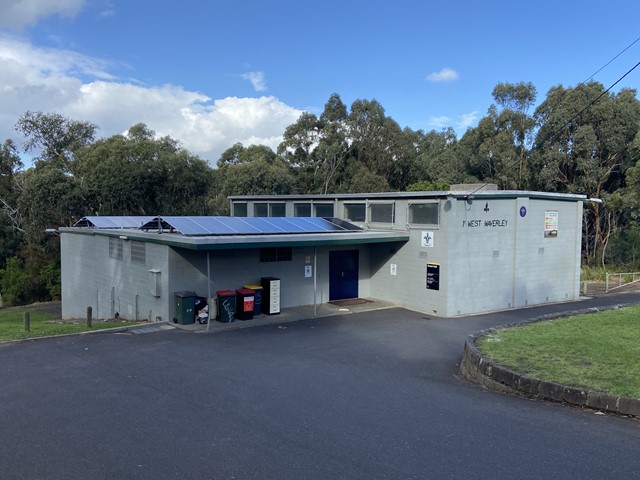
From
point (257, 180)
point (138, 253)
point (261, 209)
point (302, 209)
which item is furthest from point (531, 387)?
point (257, 180)

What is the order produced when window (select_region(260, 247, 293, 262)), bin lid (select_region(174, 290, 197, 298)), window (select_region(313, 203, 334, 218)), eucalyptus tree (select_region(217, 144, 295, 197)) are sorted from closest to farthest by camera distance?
bin lid (select_region(174, 290, 197, 298))
window (select_region(260, 247, 293, 262))
window (select_region(313, 203, 334, 218))
eucalyptus tree (select_region(217, 144, 295, 197))

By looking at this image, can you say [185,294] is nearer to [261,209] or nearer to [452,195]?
[452,195]

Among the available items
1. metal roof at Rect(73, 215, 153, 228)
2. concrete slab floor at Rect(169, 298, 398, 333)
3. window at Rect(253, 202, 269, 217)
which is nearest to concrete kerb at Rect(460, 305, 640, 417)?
concrete slab floor at Rect(169, 298, 398, 333)

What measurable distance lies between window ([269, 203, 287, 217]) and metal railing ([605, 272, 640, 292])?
17.0m

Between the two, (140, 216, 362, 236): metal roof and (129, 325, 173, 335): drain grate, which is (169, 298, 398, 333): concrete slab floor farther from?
(140, 216, 362, 236): metal roof

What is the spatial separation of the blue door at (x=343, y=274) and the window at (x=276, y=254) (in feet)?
6.68

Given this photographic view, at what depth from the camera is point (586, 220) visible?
39.4 meters

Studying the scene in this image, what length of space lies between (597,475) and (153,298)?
44.8ft

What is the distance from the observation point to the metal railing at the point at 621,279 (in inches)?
1110

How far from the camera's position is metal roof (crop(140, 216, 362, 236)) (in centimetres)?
1682

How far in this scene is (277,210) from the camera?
86.8 ft

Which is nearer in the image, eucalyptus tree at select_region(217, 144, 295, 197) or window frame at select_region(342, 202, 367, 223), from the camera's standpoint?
window frame at select_region(342, 202, 367, 223)

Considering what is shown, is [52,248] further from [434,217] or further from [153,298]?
[434,217]

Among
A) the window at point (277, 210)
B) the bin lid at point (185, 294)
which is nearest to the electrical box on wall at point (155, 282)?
the bin lid at point (185, 294)
